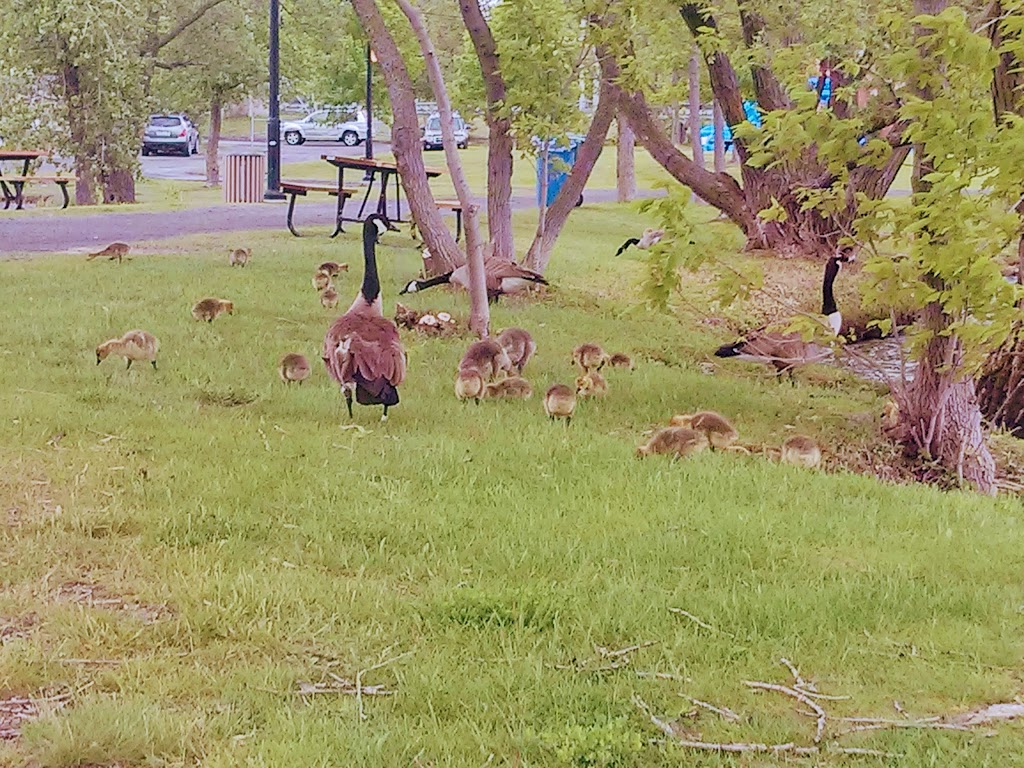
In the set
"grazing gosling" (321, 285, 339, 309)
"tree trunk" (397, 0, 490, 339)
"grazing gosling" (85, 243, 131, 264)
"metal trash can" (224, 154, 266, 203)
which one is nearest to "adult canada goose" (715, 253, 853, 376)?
"tree trunk" (397, 0, 490, 339)

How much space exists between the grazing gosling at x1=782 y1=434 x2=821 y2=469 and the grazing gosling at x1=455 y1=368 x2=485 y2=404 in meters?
2.22

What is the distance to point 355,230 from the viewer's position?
20812mm

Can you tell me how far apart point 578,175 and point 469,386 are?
262 inches

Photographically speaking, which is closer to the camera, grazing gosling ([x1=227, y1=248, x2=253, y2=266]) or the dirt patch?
the dirt patch

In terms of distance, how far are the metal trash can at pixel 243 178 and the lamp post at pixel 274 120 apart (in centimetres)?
98

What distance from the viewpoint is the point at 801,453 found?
24.4ft

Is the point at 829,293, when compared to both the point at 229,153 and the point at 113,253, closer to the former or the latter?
the point at 113,253

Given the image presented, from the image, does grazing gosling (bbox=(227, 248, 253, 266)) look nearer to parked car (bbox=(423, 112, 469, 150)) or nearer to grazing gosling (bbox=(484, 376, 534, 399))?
grazing gosling (bbox=(484, 376, 534, 399))

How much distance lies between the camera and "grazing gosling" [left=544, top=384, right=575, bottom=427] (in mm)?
8195

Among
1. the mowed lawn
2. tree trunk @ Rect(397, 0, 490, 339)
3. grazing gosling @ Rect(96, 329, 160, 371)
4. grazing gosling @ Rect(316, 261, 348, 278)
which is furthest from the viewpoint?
grazing gosling @ Rect(316, 261, 348, 278)

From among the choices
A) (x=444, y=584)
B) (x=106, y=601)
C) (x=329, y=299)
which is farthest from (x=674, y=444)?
(x=329, y=299)

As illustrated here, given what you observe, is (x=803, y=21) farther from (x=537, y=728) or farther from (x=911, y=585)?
(x=537, y=728)

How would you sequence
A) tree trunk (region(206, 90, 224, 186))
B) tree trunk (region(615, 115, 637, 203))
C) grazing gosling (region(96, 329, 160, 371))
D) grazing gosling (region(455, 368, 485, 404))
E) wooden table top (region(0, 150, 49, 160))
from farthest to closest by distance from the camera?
tree trunk (region(206, 90, 224, 186)) → tree trunk (region(615, 115, 637, 203)) → wooden table top (region(0, 150, 49, 160)) → grazing gosling (region(96, 329, 160, 371)) → grazing gosling (region(455, 368, 485, 404))

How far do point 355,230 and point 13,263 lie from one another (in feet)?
25.1
